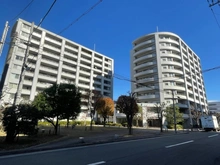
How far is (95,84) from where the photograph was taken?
2493 inches

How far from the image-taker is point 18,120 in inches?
463

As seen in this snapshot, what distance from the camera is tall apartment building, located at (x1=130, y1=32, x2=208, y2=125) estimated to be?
53.2m

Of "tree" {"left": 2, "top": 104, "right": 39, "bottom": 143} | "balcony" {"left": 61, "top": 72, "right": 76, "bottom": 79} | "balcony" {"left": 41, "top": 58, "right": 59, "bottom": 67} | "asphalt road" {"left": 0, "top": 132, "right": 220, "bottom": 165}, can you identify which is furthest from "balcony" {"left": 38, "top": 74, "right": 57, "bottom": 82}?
"asphalt road" {"left": 0, "top": 132, "right": 220, "bottom": 165}

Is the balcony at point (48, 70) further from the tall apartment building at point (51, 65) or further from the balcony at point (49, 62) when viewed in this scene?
the balcony at point (49, 62)

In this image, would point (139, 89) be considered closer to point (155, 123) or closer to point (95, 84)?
point (155, 123)

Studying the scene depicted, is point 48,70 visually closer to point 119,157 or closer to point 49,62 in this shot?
Result: point 49,62

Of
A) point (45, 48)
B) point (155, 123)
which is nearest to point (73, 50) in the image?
point (45, 48)

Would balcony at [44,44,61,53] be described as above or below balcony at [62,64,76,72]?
above

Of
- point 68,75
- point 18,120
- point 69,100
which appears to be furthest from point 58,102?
point 68,75

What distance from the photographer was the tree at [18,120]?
1130 centimetres

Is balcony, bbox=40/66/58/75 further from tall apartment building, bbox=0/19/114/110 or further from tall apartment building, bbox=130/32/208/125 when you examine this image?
tall apartment building, bbox=130/32/208/125

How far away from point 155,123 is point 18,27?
49652 millimetres

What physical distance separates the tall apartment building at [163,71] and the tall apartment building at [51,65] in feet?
43.3

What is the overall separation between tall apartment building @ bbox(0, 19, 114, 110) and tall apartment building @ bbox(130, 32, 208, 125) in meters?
13.2
